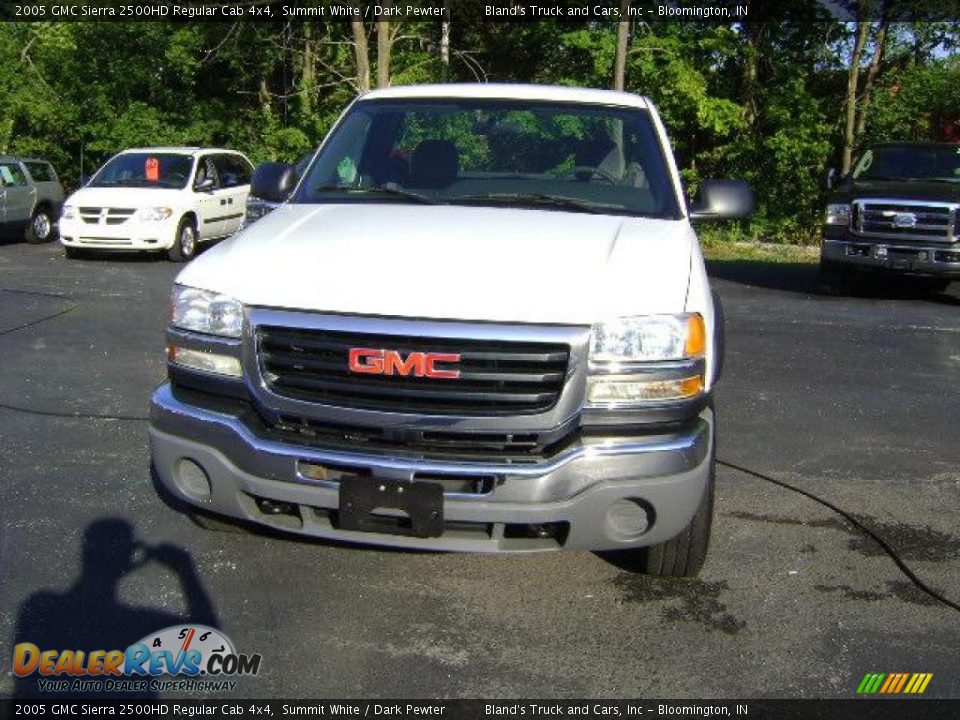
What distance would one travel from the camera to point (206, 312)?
390 cm

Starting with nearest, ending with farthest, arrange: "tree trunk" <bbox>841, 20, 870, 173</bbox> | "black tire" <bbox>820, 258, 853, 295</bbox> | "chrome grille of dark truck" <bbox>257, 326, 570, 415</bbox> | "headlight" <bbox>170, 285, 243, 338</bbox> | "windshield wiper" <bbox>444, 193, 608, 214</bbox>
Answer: "chrome grille of dark truck" <bbox>257, 326, 570, 415</bbox> < "headlight" <bbox>170, 285, 243, 338</bbox> < "windshield wiper" <bbox>444, 193, 608, 214</bbox> < "black tire" <bbox>820, 258, 853, 295</bbox> < "tree trunk" <bbox>841, 20, 870, 173</bbox>

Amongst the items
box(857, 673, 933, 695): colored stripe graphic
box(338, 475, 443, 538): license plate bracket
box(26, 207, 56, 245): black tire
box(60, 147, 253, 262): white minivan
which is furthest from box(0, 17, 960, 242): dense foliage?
box(857, 673, 933, 695): colored stripe graphic

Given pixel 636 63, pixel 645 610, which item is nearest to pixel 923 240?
pixel 645 610

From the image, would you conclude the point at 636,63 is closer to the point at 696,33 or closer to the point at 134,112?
the point at 696,33

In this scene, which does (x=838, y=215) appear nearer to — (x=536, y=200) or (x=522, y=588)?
(x=536, y=200)

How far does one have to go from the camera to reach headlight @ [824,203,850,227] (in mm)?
13266

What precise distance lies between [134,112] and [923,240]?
68.7 feet

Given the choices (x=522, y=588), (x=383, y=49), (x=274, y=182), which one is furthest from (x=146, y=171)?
(x=522, y=588)

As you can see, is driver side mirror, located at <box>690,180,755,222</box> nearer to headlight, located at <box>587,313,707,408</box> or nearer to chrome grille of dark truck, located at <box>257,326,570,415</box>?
headlight, located at <box>587,313,707,408</box>

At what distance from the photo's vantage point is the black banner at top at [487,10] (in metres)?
23.3

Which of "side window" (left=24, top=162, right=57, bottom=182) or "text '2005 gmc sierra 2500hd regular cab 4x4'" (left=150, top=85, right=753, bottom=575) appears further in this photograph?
"side window" (left=24, top=162, right=57, bottom=182)

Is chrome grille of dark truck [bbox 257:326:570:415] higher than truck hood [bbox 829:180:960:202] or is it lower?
higher

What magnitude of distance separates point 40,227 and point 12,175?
1.07 meters

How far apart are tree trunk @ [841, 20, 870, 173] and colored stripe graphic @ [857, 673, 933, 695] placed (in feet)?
69.3
